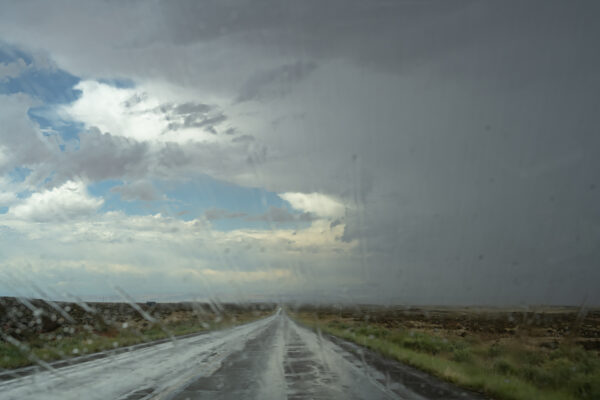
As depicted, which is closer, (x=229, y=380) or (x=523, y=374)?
(x=229, y=380)

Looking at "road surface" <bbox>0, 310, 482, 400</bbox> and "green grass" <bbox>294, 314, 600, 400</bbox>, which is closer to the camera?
"road surface" <bbox>0, 310, 482, 400</bbox>

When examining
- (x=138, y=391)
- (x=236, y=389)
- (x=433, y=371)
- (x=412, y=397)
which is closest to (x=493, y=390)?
(x=412, y=397)

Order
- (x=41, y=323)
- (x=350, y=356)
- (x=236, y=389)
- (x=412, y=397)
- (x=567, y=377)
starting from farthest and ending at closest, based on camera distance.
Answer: (x=41, y=323) < (x=350, y=356) < (x=567, y=377) < (x=236, y=389) < (x=412, y=397)

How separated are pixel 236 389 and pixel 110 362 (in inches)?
281

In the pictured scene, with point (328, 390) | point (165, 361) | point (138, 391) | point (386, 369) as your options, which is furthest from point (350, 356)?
point (138, 391)

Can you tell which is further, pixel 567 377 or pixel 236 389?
pixel 567 377

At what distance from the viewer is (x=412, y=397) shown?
29.7 feet

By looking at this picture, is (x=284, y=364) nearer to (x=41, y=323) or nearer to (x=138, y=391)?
(x=138, y=391)

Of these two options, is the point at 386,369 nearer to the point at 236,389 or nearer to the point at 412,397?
the point at 412,397

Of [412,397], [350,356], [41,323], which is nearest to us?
[412,397]

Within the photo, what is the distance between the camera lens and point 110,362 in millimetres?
14820

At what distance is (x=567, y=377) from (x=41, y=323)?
33670mm

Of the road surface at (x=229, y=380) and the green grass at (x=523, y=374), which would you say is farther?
the green grass at (x=523, y=374)

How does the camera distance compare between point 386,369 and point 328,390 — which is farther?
point 386,369
